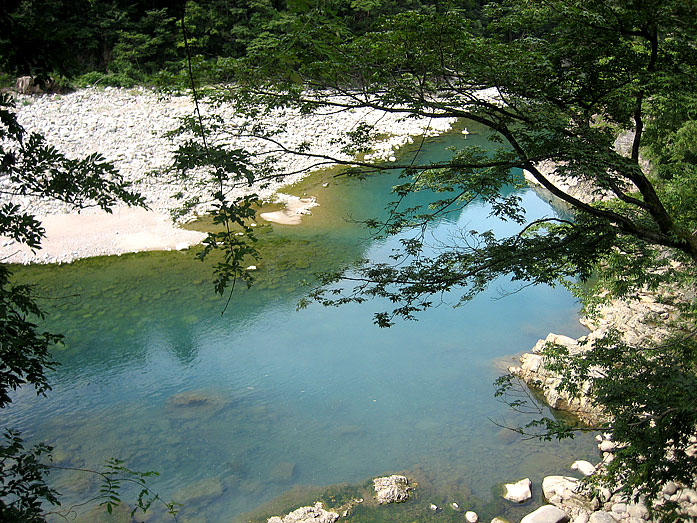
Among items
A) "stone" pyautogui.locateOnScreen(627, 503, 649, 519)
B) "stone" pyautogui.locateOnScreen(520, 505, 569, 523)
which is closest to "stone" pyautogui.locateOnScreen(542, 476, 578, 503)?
"stone" pyautogui.locateOnScreen(520, 505, 569, 523)

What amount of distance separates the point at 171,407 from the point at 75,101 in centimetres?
1373

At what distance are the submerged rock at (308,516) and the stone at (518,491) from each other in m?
1.93

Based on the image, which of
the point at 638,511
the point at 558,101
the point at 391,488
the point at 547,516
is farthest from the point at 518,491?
the point at 558,101

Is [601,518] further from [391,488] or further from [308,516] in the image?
[308,516]

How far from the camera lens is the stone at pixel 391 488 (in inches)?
237

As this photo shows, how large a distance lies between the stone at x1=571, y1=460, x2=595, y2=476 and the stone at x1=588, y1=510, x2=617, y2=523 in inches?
36.5

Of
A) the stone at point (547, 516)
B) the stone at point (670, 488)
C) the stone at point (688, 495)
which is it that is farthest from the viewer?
the stone at point (547, 516)

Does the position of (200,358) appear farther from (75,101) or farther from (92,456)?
(75,101)

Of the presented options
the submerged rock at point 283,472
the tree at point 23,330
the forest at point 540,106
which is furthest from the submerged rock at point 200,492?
the forest at point 540,106

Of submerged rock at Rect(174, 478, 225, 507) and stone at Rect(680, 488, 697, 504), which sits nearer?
stone at Rect(680, 488, 697, 504)

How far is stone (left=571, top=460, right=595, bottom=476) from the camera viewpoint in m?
6.23

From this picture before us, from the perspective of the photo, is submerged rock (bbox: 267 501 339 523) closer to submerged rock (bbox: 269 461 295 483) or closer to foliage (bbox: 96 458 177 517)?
submerged rock (bbox: 269 461 295 483)

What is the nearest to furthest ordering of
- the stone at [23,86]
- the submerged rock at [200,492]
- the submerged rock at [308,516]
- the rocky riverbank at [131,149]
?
the submerged rock at [308,516]
the submerged rock at [200,492]
the rocky riverbank at [131,149]
the stone at [23,86]

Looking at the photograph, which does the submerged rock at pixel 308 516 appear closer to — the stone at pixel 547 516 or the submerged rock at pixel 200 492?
the submerged rock at pixel 200 492
